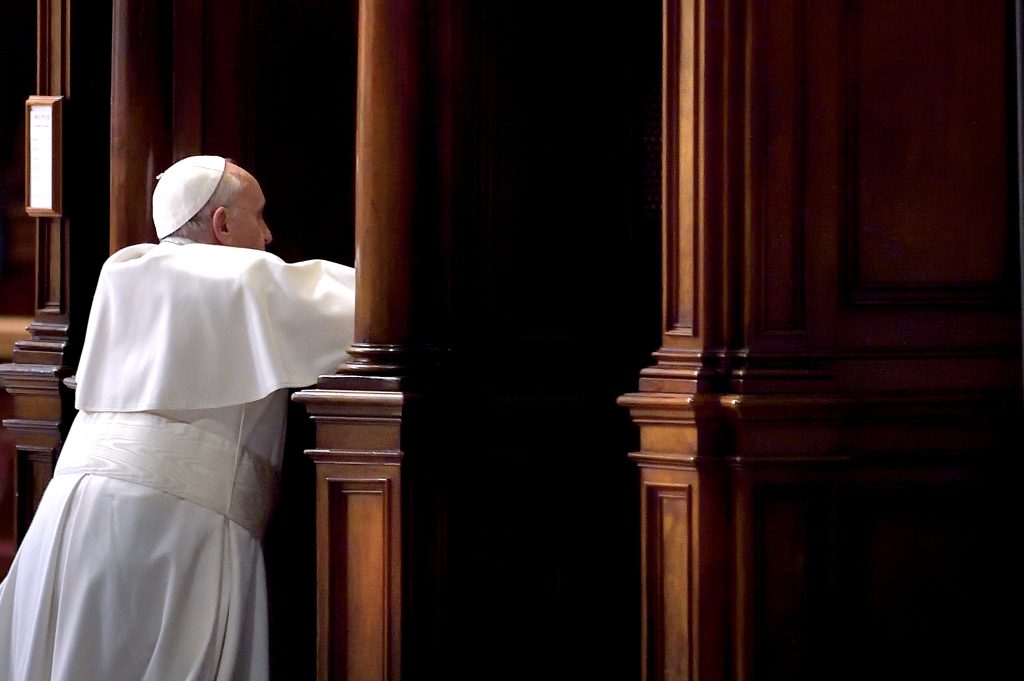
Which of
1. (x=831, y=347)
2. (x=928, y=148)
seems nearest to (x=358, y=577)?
(x=831, y=347)

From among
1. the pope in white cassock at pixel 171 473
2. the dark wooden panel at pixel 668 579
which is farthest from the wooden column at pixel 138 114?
the dark wooden panel at pixel 668 579

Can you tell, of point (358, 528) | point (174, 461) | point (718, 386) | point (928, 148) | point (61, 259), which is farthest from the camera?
point (61, 259)

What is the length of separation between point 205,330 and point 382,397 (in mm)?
507

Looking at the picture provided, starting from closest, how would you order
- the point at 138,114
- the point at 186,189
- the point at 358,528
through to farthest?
the point at 358,528 → the point at 186,189 → the point at 138,114

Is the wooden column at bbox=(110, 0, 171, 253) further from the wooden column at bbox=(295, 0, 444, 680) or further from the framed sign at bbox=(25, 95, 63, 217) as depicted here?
the wooden column at bbox=(295, 0, 444, 680)

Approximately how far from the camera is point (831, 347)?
333cm

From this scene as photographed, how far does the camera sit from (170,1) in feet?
15.5

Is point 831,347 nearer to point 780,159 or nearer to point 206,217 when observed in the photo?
point 780,159

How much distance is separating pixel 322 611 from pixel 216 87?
1995mm

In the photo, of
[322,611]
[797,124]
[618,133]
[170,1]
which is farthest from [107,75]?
[797,124]

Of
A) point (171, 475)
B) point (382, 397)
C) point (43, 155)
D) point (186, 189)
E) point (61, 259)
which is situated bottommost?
point (171, 475)

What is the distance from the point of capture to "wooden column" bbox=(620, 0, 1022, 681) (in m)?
3.21

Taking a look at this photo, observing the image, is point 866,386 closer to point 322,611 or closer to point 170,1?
point 322,611

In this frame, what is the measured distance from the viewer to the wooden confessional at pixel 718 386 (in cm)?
323
